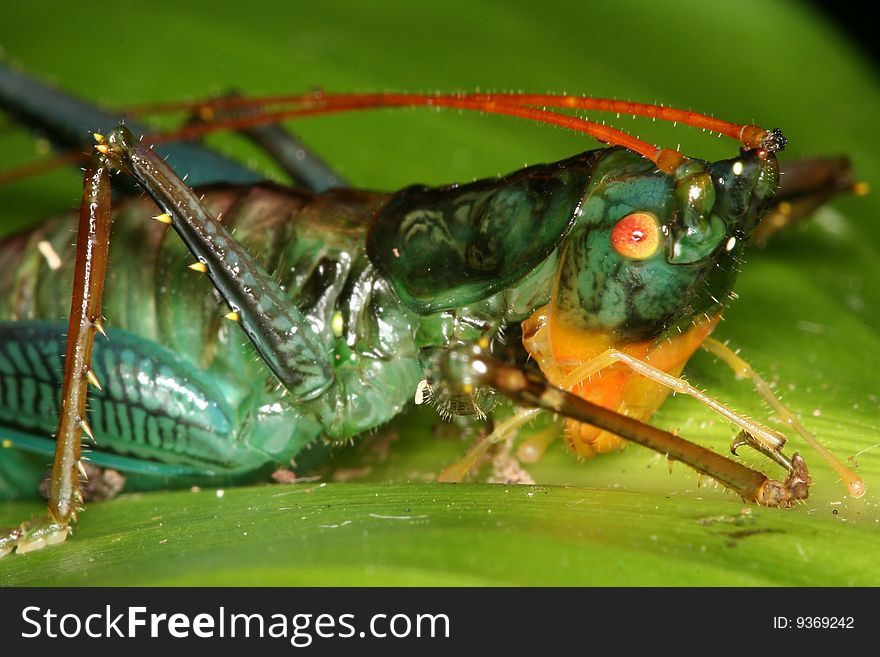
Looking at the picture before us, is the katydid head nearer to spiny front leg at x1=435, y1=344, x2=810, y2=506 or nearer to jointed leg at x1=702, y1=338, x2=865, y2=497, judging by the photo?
jointed leg at x1=702, y1=338, x2=865, y2=497

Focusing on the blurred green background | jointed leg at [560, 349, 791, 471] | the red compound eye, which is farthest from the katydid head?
the blurred green background

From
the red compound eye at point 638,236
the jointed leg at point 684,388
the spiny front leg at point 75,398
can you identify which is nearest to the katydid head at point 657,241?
the red compound eye at point 638,236

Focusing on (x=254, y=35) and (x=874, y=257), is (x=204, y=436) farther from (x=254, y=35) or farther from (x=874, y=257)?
(x=874, y=257)

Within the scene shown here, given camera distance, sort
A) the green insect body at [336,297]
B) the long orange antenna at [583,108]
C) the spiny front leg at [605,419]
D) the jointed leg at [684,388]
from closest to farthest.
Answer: the spiny front leg at [605,419] < the jointed leg at [684,388] < the long orange antenna at [583,108] < the green insect body at [336,297]

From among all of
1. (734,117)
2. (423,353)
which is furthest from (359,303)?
(734,117)

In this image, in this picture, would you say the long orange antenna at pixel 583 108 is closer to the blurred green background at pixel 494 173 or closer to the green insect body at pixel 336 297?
the green insect body at pixel 336 297

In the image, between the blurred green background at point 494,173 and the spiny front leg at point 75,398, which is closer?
the blurred green background at point 494,173

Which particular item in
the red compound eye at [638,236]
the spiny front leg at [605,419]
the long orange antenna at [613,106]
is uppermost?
the long orange antenna at [613,106]
